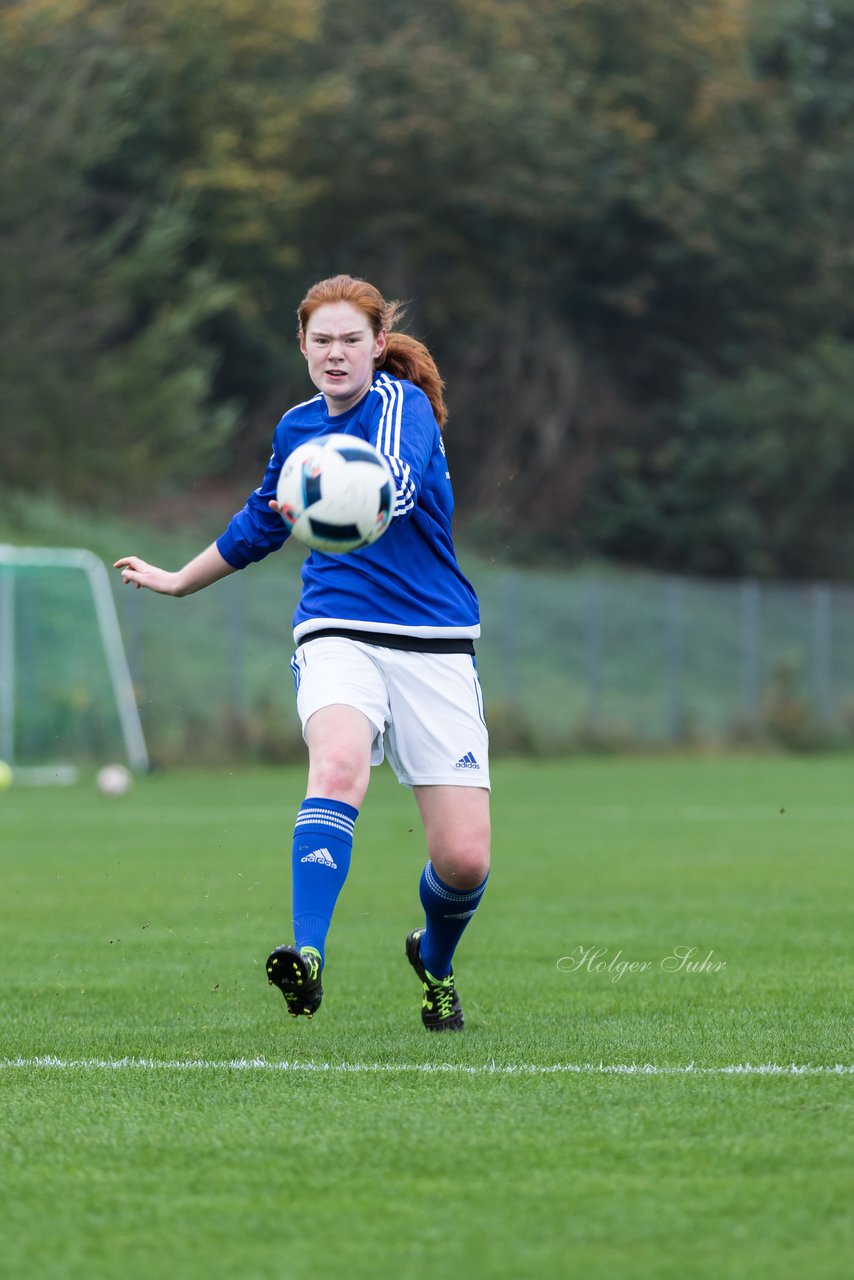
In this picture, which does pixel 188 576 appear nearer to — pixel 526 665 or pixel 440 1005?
pixel 440 1005

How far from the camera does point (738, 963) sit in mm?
7469

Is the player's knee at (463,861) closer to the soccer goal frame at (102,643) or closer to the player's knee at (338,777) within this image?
the player's knee at (338,777)

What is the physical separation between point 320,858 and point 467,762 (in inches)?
20.3

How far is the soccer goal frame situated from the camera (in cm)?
2219

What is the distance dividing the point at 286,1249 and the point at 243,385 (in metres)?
36.0

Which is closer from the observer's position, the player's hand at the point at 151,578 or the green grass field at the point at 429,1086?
the green grass field at the point at 429,1086

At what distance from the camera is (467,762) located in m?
5.62

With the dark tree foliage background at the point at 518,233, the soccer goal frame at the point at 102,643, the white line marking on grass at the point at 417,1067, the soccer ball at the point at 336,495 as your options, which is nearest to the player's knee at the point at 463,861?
the white line marking on grass at the point at 417,1067

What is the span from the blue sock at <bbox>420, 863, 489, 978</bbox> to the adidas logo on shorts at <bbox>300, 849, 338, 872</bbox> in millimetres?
517

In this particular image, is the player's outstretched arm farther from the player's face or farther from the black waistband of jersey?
the player's face

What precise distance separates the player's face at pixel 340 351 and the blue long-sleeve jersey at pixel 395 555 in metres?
0.08

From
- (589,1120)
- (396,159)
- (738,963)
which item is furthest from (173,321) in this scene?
(589,1120)

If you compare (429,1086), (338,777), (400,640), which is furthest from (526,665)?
(429,1086)

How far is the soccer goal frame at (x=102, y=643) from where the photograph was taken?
2219 cm
